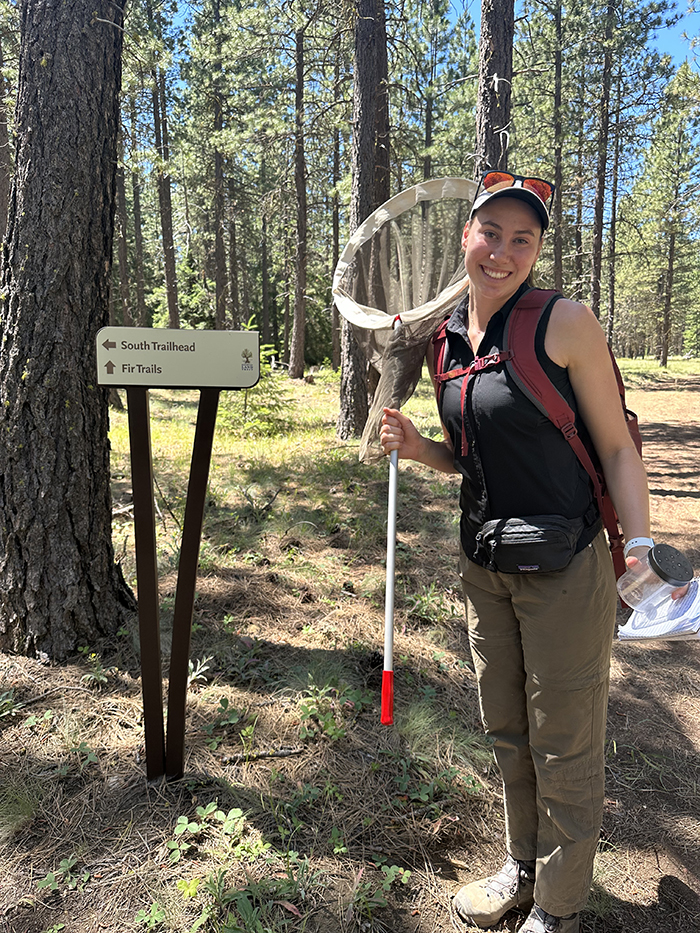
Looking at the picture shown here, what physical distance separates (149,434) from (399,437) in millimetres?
957

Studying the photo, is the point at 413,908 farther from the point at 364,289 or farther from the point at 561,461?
the point at 364,289

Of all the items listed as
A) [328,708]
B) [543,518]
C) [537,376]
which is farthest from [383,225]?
[328,708]

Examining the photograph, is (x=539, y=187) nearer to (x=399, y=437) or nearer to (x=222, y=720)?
(x=399, y=437)

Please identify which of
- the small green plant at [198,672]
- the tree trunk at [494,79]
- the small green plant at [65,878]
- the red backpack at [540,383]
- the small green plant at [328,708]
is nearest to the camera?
the red backpack at [540,383]

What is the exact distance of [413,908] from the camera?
216 cm

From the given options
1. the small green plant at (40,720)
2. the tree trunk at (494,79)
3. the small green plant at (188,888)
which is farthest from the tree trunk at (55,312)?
the tree trunk at (494,79)

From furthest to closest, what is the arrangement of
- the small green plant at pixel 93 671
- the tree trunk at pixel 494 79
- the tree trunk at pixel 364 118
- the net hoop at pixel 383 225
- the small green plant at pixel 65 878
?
the tree trunk at pixel 364 118, the tree trunk at pixel 494 79, the small green plant at pixel 93 671, the net hoop at pixel 383 225, the small green plant at pixel 65 878

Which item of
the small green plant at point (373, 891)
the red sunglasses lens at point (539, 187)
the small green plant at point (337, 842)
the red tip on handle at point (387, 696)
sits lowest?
the small green plant at point (373, 891)

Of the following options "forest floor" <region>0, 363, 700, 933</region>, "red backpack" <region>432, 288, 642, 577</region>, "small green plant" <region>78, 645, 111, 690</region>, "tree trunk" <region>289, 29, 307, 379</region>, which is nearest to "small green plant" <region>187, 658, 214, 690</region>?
"forest floor" <region>0, 363, 700, 933</region>

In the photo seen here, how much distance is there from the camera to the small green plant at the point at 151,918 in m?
1.99

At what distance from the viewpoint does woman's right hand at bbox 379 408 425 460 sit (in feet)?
7.25

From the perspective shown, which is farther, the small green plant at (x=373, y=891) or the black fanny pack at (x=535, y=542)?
the small green plant at (x=373, y=891)

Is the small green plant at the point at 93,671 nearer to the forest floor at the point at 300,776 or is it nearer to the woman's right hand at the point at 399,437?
the forest floor at the point at 300,776

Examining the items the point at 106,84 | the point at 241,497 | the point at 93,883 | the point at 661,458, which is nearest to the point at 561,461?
the point at 93,883
